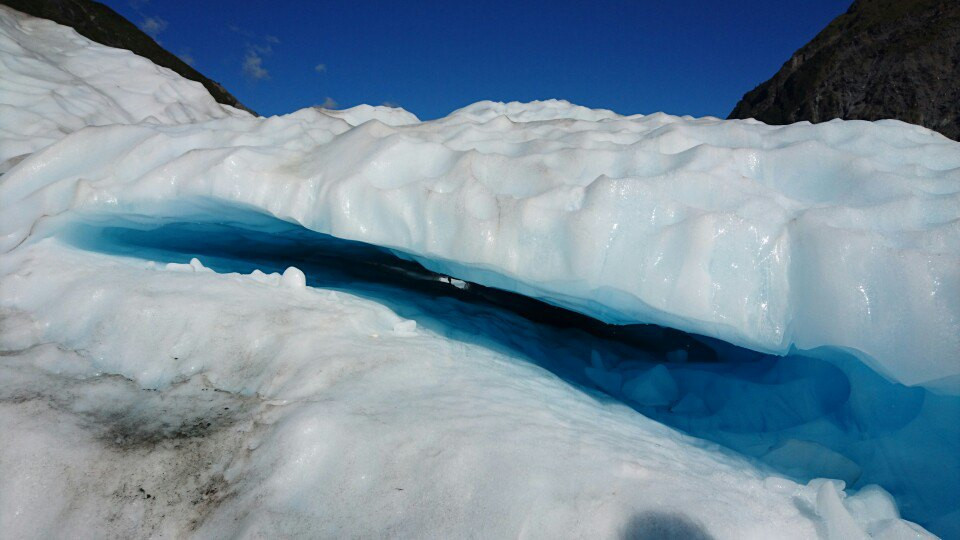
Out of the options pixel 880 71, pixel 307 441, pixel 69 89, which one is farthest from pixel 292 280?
pixel 880 71

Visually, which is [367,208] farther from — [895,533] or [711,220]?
[895,533]

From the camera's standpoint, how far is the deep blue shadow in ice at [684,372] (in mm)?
2305

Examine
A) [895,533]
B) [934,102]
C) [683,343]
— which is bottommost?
[895,533]

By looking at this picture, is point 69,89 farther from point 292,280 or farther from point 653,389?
point 653,389

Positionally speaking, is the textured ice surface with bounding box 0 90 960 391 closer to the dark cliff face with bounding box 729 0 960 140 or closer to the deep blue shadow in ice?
the deep blue shadow in ice

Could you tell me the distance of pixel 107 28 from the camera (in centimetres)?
2862

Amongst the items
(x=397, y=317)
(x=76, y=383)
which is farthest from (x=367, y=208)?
(x=76, y=383)

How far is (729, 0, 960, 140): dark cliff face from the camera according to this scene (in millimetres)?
31953

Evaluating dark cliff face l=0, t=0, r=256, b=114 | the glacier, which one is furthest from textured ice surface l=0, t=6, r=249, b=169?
dark cliff face l=0, t=0, r=256, b=114

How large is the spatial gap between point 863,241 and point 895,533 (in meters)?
1.17

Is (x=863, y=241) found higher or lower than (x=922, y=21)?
lower

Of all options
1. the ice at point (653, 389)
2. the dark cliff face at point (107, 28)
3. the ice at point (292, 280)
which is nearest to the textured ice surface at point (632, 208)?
the ice at point (292, 280)

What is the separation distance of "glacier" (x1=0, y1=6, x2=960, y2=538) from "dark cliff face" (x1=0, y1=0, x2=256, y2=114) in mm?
25400

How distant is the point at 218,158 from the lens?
10.5 feet
